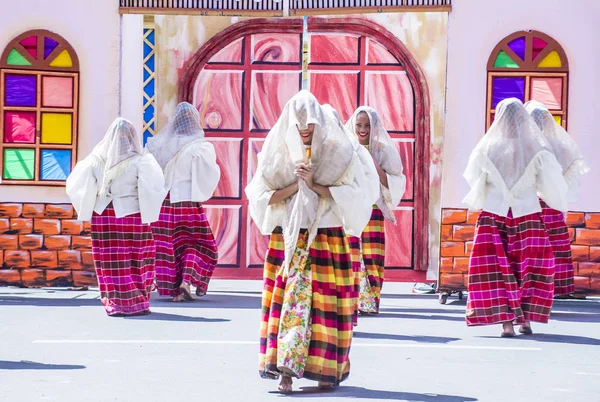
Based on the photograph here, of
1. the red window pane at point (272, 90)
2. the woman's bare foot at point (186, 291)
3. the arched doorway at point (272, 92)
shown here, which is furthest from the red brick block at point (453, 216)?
the woman's bare foot at point (186, 291)

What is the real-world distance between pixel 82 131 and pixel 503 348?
6324mm

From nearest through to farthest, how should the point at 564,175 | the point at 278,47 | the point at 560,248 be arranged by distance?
the point at 564,175 < the point at 560,248 < the point at 278,47

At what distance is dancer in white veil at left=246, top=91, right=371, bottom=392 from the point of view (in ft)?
22.4

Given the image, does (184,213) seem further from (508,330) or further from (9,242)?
(508,330)

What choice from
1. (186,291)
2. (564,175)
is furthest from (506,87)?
(186,291)

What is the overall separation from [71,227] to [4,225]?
0.68 m

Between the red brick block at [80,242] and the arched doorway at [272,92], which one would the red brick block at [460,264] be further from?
the red brick block at [80,242]

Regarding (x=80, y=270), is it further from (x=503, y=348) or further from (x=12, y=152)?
(x=503, y=348)

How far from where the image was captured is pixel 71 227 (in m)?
13.4

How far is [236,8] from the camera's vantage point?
A: 13930 mm

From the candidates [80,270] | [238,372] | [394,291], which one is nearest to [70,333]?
[238,372]

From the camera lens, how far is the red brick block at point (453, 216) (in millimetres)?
13094

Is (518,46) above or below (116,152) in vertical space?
above

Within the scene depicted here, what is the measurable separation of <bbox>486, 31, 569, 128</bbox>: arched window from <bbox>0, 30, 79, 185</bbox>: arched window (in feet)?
14.1
